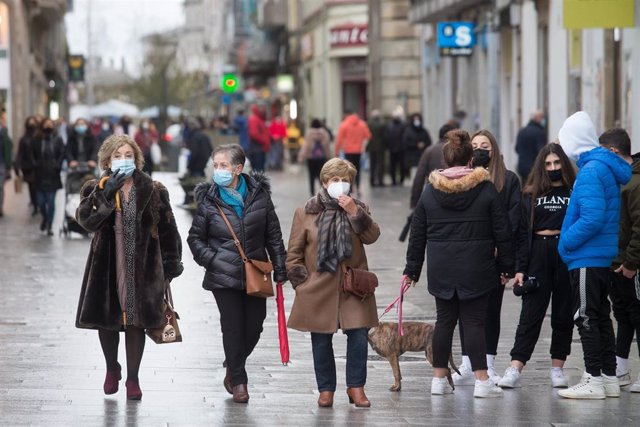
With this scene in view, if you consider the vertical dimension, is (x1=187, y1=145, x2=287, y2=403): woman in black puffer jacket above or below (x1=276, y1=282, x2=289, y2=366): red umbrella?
above

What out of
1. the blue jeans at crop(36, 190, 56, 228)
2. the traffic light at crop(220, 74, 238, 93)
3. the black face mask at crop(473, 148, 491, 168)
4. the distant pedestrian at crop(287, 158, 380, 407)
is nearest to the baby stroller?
the blue jeans at crop(36, 190, 56, 228)

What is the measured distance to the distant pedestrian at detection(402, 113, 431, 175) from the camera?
3688 centimetres

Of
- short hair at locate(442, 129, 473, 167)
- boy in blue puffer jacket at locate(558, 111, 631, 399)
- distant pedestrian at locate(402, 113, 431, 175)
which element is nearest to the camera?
boy in blue puffer jacket at locate(558, 111, 631, 399)

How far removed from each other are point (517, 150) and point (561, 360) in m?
16.5

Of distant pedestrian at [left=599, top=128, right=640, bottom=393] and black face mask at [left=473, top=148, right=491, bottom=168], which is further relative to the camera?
black face mask at [left=473, top=148, right=491, bottom=168]

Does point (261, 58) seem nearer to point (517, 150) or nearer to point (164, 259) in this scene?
point (517, 150)

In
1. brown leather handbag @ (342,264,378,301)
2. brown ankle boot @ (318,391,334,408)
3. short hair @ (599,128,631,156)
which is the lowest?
brown ankle boot @ (318,391,334,408)

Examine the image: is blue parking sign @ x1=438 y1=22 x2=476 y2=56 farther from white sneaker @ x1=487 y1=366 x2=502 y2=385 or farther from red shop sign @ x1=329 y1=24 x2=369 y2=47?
white sneaker @ x1=487 y1=366 x2=502 y2=385

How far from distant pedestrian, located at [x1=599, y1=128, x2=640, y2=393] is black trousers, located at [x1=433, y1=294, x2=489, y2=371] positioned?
0.93 metres

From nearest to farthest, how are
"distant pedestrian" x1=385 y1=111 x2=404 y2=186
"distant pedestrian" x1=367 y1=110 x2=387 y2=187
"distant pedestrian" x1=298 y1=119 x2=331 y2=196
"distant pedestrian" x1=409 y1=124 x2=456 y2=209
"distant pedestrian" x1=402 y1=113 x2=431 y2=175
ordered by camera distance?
"distant pedestrian" x1=409 y1=124 x2=456 y2=209
"distant pedestrian" x1=298 y1=119 x2=331 y2=196
"distant pedestrian" x1=402 y1=113 x2=431 y2=175
"distant pedestrian" x1=367 y1=110 x2=387 y2=187
"distant pedestrian" x1=385 y1=111 x2=404 y2=186

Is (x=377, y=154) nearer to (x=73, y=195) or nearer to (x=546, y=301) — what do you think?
(x=73, y=195)

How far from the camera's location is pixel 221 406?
9594mm

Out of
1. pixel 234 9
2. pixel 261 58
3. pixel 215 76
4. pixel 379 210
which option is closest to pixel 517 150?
pixel 379 210

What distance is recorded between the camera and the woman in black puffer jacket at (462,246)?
9.75m
